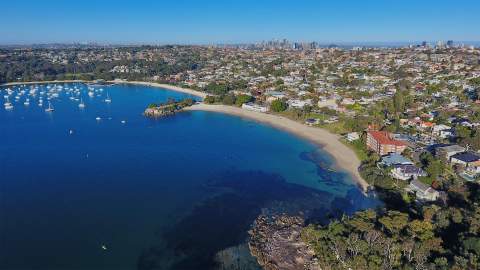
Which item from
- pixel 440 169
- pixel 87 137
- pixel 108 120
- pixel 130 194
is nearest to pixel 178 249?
pixel 130 194

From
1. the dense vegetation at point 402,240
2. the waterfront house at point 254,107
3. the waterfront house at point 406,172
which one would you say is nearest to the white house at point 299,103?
the waterfront house at point 254,107

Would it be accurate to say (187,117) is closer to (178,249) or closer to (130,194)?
(130,194)

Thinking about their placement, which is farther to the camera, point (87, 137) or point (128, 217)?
point (87, 137)

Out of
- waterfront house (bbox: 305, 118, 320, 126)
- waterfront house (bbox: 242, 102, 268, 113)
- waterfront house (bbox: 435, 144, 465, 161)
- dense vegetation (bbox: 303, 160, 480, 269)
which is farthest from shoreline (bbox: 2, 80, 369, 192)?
dense vegetation (bbox: 303, 160, 480, 269)

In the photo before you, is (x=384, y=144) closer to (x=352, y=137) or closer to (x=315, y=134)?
(x=352, y=137)

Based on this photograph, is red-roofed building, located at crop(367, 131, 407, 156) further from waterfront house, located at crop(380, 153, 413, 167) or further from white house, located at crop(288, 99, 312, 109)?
white house, located at crop(288, 99, 312, 109)

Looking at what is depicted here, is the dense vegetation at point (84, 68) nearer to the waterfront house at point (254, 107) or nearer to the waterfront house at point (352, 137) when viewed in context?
the waterfront house at point (254, 107)

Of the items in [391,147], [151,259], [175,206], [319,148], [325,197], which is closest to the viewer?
[151,259]
